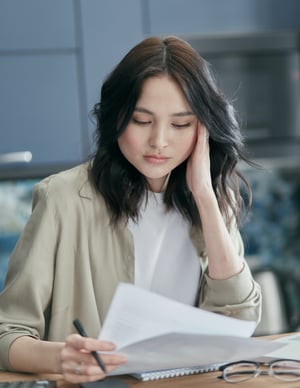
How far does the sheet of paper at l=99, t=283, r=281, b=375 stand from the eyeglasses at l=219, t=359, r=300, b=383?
9cm

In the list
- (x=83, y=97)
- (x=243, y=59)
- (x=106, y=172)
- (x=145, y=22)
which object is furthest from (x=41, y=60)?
(x=106, y=172)

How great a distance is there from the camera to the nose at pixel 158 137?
162 centimetres

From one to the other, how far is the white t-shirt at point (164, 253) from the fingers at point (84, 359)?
437 mm

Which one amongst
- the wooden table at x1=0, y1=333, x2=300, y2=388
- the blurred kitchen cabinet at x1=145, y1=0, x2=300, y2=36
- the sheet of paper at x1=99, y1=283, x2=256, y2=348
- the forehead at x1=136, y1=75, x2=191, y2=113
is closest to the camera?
the sheet of paper at x1=99, y1=283, x2=256, y2=348

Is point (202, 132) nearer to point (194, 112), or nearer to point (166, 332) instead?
point (194, 112)

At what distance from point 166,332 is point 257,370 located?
1.02ft

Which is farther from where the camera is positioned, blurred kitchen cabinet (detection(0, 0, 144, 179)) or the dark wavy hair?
blurred kitchen cabinet (detection(0, 0, 144, 179))

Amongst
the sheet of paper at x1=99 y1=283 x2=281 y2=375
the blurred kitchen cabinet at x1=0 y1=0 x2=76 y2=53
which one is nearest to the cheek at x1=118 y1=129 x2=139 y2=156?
the sheet of paper at x1=99 y1=283 x2=281 y2=375

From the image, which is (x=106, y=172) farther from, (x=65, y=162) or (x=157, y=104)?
(x=65, y=162)

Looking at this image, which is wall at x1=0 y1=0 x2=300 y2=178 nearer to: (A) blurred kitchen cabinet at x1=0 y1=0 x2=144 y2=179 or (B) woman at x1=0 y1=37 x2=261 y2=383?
(A) blurred kitchen cabinet at x1=0 y1=0 x2=144 y2=179

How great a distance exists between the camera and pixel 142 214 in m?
1.81

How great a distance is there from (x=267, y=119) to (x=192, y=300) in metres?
1.54

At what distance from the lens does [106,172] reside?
1.76 m

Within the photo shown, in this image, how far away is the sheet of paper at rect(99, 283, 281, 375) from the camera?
1271mm
